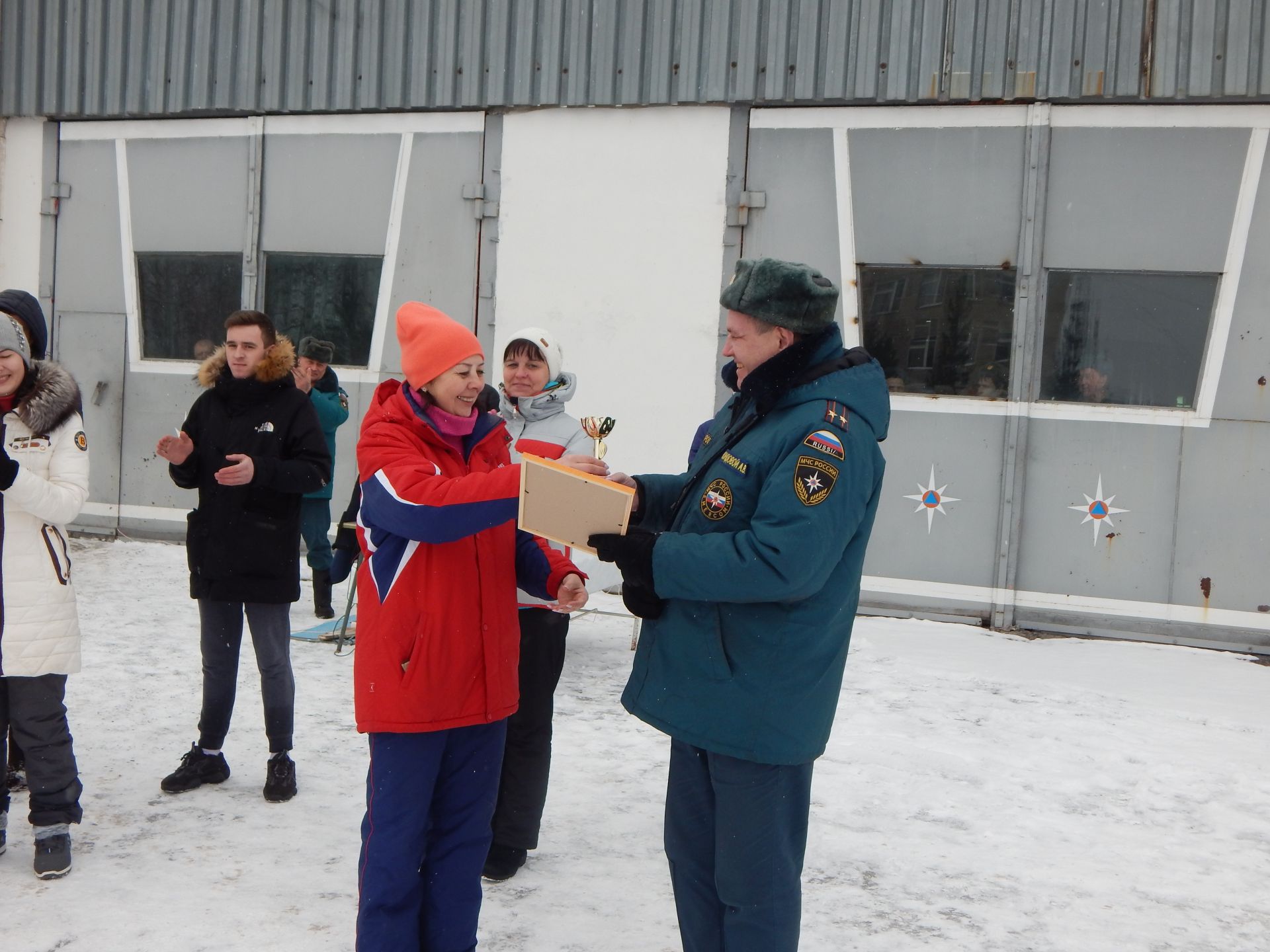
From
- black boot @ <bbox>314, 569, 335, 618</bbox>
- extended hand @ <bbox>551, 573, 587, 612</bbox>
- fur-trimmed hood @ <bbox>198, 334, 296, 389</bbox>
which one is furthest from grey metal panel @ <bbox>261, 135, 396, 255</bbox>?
extended hand @ <bbox>551, 573, 587, 612</bbox>

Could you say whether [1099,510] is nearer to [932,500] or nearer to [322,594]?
[932,500]

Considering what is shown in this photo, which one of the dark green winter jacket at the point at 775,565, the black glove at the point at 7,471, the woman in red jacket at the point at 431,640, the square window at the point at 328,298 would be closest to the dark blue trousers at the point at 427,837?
the woman in red jacket at the point at 431,640

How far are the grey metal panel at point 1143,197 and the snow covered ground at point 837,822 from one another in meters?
2.73

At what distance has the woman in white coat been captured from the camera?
3.39 metres

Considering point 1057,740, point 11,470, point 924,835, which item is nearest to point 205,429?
point 11,470

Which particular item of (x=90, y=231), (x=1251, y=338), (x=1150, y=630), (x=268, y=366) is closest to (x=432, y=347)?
(x=268, y=366)

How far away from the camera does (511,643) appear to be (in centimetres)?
293

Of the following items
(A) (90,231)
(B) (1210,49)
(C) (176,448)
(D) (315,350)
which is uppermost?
(B) (1210,49)

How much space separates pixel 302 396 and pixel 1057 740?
3.77m

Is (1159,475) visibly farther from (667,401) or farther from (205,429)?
(205,429)

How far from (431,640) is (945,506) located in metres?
5.60

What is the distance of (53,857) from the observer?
11.2 feet

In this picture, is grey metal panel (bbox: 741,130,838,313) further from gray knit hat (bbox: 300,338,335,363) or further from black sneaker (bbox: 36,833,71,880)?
black sneaker (bbox: 36,833,71,880)

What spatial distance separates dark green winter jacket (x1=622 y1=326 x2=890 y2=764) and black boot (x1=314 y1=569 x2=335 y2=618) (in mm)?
5063
